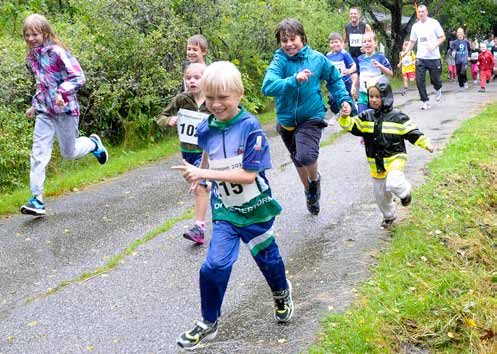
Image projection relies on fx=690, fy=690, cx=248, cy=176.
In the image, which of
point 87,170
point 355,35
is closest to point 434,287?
point 87,170

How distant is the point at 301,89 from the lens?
20.8 ft

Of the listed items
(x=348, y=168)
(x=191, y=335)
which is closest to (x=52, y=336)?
(x=191, y=335)

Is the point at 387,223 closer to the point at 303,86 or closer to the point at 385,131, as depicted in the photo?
the point at 385,131

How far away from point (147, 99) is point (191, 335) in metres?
7.89

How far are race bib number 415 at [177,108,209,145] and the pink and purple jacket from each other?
5.28 ft

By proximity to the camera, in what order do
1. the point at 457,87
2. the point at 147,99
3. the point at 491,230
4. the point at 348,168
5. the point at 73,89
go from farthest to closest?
the point at 457,87 → the point at 147,99 → the point at 348,168 → the point at 73,89 → the point at 491,230

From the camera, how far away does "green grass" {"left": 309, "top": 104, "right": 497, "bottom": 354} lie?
168 inches

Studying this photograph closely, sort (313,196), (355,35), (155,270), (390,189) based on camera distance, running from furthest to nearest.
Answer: (355,35)
(313,196)
(390,189)
(155,270)

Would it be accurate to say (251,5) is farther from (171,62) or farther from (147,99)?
(147,99)

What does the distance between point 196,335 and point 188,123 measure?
7.91 feet

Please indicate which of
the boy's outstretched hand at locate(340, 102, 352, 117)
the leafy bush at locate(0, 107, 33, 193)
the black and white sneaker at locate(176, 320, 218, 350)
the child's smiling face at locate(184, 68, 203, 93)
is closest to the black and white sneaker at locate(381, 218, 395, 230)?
the boy's outstretched hand at locate(340, 102, 352, 117)

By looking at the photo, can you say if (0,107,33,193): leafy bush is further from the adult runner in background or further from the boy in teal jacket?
the adult runner in background

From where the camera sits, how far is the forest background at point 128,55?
973cm

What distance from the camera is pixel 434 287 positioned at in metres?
4.88
